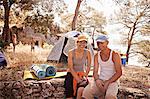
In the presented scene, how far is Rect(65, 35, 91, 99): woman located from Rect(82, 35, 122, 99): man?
17cm

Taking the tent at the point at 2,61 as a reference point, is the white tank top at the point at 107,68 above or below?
above

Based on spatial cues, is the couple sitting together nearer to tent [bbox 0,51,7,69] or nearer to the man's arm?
the man's arm

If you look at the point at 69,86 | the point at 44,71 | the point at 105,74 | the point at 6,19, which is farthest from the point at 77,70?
the point at 6,19

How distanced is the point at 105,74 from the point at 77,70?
0.43 metres


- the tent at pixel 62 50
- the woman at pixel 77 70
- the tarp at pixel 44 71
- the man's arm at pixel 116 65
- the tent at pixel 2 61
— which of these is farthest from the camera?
the tent at pixel 62 50

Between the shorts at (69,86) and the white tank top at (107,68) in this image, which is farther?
the shorts at (69,86)

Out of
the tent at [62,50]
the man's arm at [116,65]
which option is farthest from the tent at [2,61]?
the man's arm at [116,65]

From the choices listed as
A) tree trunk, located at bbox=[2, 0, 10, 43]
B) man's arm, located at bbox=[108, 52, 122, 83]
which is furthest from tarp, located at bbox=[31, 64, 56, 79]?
tree trunk, located at bbox=[2, 0, 10, 43]

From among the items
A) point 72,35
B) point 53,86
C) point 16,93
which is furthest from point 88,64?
point 72,35

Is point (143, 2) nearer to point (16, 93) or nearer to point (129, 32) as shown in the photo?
point (129, 32)

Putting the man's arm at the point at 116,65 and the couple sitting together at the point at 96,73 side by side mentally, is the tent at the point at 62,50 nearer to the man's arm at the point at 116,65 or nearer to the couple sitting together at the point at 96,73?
the couple sitting together at the point at 96,73

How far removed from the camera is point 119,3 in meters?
10.8

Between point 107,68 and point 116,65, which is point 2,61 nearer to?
point 107,68

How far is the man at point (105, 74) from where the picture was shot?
302 cm
